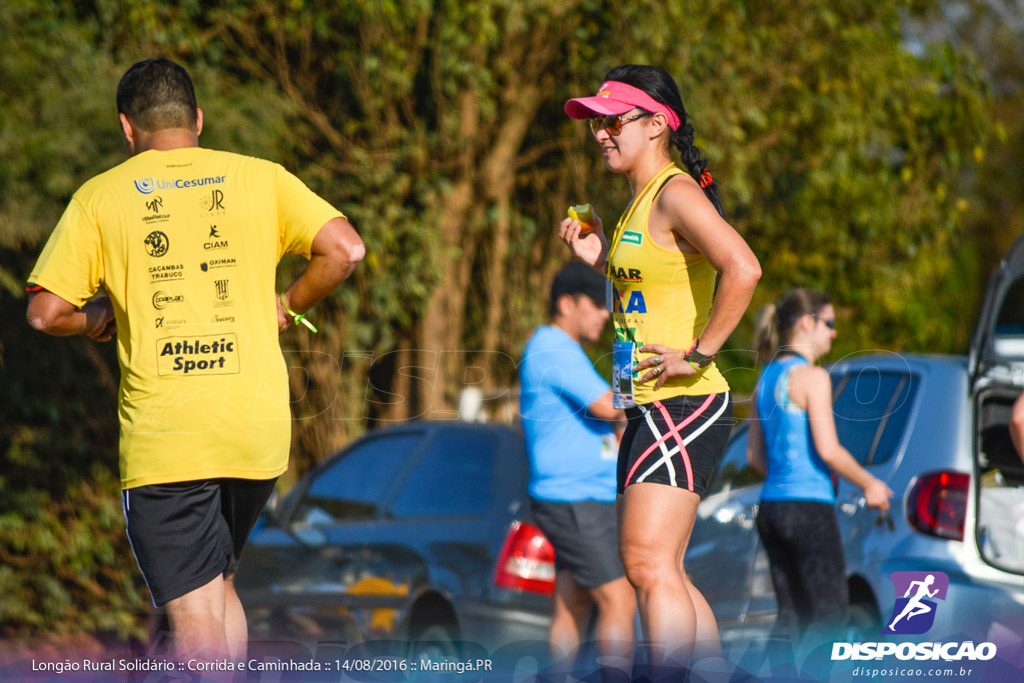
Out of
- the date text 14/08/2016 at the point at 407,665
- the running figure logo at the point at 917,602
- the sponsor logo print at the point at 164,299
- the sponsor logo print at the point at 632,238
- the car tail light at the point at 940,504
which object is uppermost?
the sponsor logo print at the point at 632,238

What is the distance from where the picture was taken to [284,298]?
3789 mm

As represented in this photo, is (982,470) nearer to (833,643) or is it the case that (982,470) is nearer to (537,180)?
(833,643)

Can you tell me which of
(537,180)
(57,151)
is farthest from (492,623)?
(537,180)

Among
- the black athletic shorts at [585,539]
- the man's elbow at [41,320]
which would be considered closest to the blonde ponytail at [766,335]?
the black athletic shorts at [585,539]

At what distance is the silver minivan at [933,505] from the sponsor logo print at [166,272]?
9.88 feet

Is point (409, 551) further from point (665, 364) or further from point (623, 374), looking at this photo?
point (665, 364)

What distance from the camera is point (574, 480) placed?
16.6 ft

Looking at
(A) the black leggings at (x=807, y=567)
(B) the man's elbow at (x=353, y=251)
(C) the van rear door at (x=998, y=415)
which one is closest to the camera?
(B) the man's elbow at (x=353, y=251)

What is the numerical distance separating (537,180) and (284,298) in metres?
6.75

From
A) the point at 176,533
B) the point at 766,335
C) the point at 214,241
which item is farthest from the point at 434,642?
the point at 214,241

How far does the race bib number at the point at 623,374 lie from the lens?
3619mm

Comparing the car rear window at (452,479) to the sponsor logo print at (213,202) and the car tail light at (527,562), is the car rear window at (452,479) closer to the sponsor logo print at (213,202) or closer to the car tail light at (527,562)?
the car tail light at (527,562)

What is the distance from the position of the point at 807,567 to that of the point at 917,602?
0.45 m

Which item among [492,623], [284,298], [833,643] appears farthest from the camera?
[492,623]
